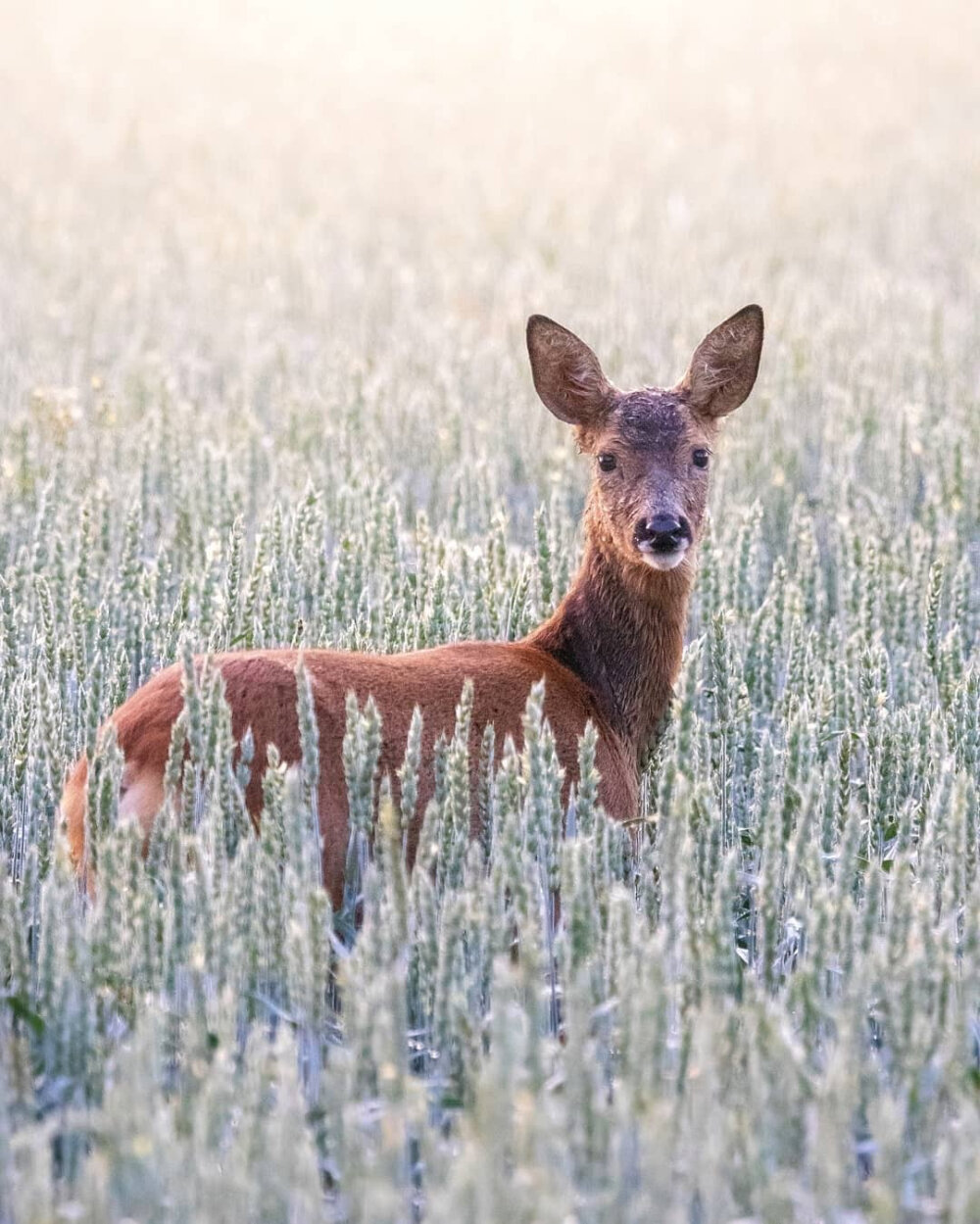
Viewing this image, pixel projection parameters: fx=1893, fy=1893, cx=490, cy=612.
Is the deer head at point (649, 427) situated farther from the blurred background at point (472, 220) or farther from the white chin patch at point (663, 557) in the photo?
the blurred background at point (472, 220)

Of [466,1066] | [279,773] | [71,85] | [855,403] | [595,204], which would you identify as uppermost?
[71,85]

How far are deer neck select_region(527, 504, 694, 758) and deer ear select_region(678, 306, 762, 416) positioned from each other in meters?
0.64

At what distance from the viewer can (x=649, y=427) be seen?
5.52 metres

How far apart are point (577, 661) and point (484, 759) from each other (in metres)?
0.94

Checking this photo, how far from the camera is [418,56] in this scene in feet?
91.1

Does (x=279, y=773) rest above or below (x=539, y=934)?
above

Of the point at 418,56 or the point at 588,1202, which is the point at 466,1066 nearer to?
the point at 588,1202

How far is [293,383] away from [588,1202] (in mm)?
7451

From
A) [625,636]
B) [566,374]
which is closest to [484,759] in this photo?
[625,636]

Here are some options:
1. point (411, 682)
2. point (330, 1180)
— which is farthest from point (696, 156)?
point (330, 1180)

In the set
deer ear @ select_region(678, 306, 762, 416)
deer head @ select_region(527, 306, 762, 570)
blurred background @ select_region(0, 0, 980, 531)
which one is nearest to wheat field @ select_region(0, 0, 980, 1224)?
blurred background @ select_region(0, 0, 980, 531)

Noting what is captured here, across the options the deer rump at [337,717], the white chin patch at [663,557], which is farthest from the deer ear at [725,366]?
the deer rump at [337,717]

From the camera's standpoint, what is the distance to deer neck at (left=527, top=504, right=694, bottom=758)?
520 cm

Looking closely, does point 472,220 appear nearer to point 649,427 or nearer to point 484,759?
point 649,427
